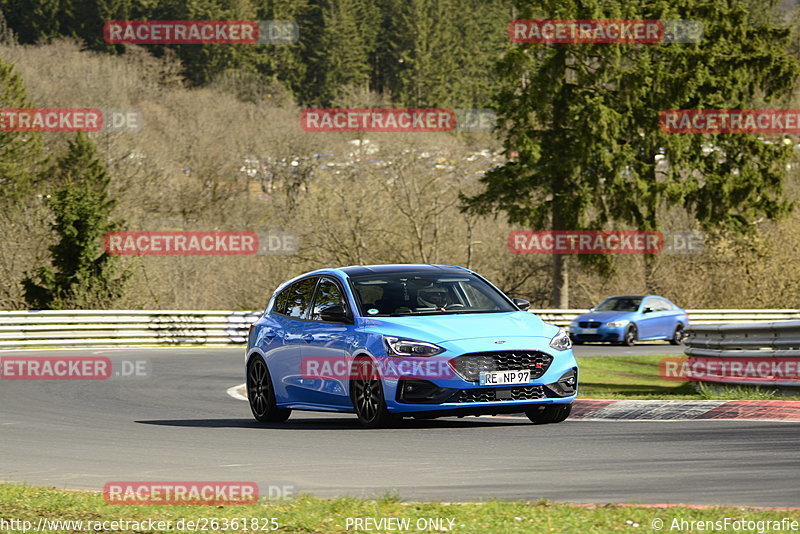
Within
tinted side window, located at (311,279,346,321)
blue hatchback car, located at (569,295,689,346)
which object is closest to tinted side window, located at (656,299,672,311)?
blue hatchback car, located at (569,295,689,346)

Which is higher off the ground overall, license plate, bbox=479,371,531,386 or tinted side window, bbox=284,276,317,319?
tinted side window, bbox=284,276,317,319

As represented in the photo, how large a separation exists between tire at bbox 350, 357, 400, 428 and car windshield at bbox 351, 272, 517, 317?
69 centimetres

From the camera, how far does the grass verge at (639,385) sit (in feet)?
59.0

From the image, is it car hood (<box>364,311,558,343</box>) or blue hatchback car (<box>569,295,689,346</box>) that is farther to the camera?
blue hatchback car (<box>569,295,689,346</box>)

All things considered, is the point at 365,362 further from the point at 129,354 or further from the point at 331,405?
the point at 129,354

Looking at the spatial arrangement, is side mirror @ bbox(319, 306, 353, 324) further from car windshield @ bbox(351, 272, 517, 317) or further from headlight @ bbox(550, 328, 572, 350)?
headlight @ bbox(550, 328, 572, 350)

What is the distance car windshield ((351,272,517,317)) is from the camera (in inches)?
572

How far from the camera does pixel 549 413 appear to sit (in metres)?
14.4

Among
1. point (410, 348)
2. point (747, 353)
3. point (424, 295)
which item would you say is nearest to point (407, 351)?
point (410, 348)

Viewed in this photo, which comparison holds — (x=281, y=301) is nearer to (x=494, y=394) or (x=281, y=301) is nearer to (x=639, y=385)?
(x=494, y=394)

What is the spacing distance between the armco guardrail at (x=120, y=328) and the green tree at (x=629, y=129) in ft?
63.3

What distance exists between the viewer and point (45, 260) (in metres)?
56.3

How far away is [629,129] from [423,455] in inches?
1869

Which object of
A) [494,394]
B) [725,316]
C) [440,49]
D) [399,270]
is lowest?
[725,316]
